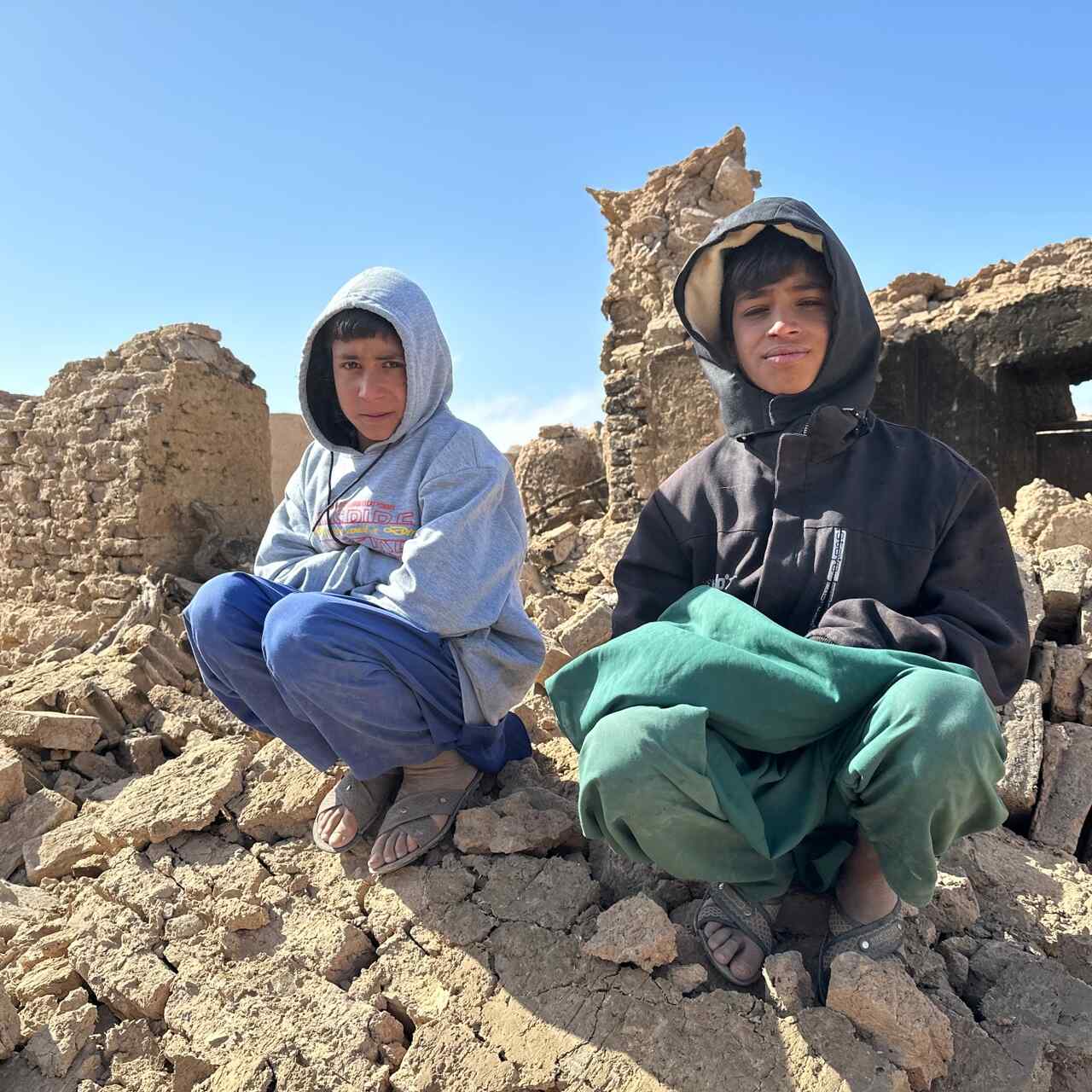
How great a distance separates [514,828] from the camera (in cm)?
199

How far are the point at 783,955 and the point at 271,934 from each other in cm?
116

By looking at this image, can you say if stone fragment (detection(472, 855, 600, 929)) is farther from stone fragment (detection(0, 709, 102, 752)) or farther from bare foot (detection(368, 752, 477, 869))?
stone fragment (detection(0, 709, 102, 752))

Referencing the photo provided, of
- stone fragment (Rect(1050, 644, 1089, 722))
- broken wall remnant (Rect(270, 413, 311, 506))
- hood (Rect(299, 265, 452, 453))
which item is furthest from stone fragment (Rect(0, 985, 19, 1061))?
broken wall remnant (Rect(270, 413, 311, 506))

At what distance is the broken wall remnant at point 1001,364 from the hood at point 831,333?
4.48 meters

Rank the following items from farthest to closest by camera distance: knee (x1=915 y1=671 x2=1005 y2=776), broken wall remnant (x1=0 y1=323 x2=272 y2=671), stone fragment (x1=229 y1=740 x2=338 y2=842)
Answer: broken wall remnant (x1=0 y1=323 x2=272 y2=671) < stone fragment (x1=229 y1=740 x2=338 y2=842) < knee (x1=915 y1=671 x2=1005 y2=776)

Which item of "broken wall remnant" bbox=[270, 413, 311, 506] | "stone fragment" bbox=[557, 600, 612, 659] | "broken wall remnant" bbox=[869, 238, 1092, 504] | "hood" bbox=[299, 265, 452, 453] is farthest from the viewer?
"broken wall remnant" bbox=[270, 413, 311, 506]

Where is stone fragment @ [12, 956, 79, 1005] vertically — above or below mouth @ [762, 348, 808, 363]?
below

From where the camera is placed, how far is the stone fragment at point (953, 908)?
1.80m

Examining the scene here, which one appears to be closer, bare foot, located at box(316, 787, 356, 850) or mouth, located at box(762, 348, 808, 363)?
mouth, located at box(762, 348, 808, 363)

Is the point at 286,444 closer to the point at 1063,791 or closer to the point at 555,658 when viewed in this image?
the point at 555,658

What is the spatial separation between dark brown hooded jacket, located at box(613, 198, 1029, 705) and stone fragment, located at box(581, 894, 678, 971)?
581 mm

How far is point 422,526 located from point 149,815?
3.83 feet

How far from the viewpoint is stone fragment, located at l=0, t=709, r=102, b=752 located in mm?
2844

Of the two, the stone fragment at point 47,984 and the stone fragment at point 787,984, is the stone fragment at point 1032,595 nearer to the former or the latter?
the stone fragment at point 787,984
